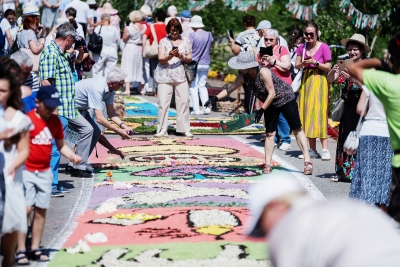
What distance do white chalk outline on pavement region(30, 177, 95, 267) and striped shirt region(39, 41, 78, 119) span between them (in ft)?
2.91

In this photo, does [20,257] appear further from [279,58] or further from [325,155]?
[279,58]

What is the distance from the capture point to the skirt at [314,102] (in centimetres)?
1338

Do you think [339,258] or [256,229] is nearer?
[339,258]

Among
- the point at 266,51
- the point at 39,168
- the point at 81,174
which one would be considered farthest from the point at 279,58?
the point at 39,168

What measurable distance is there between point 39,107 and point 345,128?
16.0 feet

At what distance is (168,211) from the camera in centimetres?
921

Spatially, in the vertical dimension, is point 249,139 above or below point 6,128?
below

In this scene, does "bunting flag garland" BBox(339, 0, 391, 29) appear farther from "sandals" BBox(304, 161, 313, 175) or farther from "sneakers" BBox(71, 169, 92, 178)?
"sneakers" BBox(71, 169, 92, 178)

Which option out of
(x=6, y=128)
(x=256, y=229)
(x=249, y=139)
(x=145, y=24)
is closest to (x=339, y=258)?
(x=256, y=229)

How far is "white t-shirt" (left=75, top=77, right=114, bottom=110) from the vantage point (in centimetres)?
1110

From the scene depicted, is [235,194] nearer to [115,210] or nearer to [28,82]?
[115,210]

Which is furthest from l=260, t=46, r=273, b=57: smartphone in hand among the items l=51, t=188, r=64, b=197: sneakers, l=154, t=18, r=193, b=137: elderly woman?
l=51, t=188, r=64, b=197: sneakers

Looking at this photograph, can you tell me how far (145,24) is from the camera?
22.6 meters

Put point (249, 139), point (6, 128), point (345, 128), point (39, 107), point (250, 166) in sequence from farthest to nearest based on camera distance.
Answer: point (249, 139) → point (250, 166) → point (345, 128) → point (39, 107) → point (6, 128)
